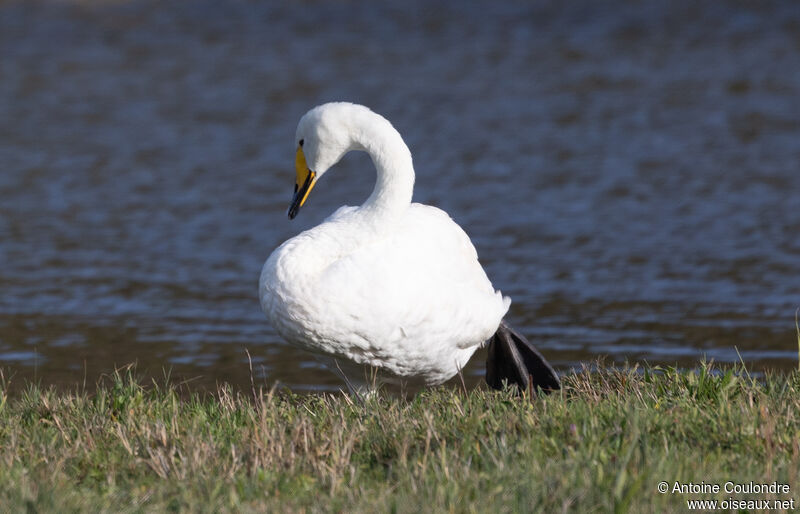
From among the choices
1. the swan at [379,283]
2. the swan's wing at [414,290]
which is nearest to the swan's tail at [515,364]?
the swan at [379,283]

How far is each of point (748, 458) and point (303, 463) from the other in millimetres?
1391

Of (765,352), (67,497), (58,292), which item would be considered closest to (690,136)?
(765,352)

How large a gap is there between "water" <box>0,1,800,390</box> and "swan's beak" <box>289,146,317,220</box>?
1183mm

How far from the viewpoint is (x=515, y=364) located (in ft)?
18.7

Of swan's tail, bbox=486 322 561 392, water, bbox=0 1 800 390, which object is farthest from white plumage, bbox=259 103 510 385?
water, bbox=0 1 800 390

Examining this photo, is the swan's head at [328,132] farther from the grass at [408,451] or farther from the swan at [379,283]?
the grass at [408,451]

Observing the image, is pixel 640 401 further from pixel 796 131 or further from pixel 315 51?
pixel 315 51

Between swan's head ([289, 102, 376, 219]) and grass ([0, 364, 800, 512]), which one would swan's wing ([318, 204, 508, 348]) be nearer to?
grass ([0, 364, 800, 512])

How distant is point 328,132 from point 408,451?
5.81 feet

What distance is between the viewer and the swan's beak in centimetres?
548

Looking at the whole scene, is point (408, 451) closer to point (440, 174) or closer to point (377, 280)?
point (377, 280)

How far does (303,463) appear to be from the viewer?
3.91m

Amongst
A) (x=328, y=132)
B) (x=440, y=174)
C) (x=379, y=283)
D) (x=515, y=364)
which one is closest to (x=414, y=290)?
(x=379, y=283)

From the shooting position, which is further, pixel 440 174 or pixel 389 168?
pixel 440 174
